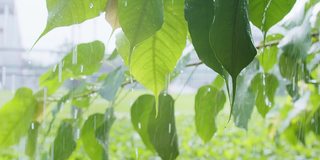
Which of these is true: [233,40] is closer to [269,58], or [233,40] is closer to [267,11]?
[267,11]

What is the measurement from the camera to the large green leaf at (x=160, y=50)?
42cm

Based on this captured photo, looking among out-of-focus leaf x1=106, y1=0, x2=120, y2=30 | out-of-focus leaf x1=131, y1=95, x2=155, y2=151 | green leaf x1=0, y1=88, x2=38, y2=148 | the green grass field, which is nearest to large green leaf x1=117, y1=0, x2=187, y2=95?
out-of-focus leaf x1=106, y1=0, x2=120, y2=30

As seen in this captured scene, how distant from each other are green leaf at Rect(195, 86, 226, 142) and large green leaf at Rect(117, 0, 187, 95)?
23cm

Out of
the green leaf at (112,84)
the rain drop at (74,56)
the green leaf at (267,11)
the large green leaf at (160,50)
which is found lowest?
the green leaf at (112,84)

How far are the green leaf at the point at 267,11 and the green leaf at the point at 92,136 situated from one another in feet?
1.10

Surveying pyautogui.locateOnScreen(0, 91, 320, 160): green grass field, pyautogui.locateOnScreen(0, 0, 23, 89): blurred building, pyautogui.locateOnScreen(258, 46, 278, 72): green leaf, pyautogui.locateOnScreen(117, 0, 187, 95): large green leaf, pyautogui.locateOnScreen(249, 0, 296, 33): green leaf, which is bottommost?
pyautogui.locateOnScreen(0, 91, 320, 160): green grass field

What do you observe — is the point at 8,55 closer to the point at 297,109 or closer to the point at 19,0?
the point at 19,0

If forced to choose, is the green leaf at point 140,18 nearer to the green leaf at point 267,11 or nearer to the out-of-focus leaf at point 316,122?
the green leaf at point 267,11

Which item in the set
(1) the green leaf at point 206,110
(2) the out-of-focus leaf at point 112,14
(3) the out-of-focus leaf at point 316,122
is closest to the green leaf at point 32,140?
(1) the green leaf at point 206,110

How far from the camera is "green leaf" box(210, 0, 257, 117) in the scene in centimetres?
33

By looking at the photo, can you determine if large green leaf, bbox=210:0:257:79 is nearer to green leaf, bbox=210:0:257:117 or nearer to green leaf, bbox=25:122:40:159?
green leaf, bbox=210:0:257:117

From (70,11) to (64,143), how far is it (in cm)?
30

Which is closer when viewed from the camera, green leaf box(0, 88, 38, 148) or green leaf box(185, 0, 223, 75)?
green leaf box(185, 0, 223, 75)

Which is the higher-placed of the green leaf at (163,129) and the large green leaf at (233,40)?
the large green leaf at (233,40)
